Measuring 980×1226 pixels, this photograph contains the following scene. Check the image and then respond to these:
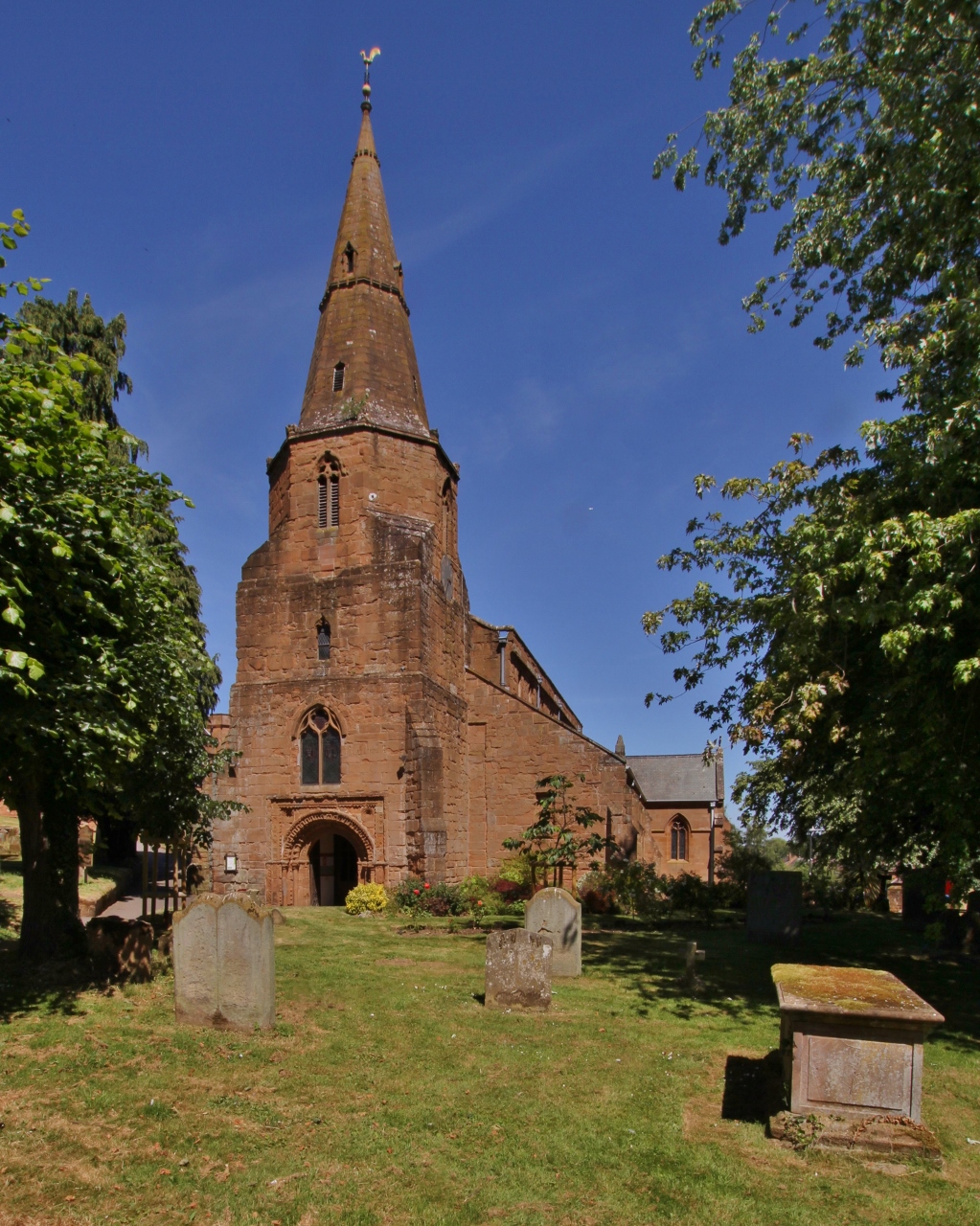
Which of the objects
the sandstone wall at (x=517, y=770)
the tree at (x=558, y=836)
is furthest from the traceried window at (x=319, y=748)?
the tree at (x=558, y=836)

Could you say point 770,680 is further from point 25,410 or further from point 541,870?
point 541,870

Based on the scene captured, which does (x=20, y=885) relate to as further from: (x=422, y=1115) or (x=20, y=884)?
(x=422, y=1115)

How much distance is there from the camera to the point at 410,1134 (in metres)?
7.10

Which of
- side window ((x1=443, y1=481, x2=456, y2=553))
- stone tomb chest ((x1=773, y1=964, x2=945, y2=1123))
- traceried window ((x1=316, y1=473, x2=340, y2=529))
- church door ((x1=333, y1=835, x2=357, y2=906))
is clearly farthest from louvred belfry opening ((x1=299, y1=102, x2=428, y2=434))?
stone tomb chest ((x1=773, y1=964, x2=945, y2=1123))

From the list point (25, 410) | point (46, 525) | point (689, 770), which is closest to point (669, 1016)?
point (46, 525)

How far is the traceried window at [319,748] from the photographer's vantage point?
24.5m

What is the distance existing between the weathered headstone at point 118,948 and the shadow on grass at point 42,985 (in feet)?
0.54

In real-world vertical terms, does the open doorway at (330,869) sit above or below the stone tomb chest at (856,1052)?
below

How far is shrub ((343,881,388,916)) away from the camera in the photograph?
21859 millimetres

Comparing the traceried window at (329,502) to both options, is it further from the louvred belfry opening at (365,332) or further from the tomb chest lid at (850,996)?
the tomb chest lid at (850,996)

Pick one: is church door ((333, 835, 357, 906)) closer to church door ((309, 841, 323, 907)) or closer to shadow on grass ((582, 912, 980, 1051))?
church door ((309, 841, 323, 907))

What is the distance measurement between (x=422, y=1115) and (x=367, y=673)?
17.3m

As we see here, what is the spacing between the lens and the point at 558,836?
24.2 metres

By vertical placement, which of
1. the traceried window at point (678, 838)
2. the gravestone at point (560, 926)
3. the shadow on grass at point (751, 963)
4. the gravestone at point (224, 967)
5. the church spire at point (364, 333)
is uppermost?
the church spire at point (364, 333)
